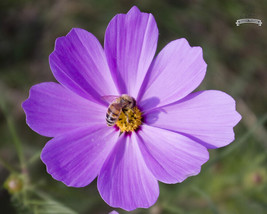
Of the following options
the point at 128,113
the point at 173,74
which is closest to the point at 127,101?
the point at 128,113

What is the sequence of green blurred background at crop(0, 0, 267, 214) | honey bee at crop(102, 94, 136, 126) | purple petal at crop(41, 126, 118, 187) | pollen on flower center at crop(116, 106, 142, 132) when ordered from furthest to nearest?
green blurred background at crop(0, 0, 267, 214), pollen on flower center at crop(116, 106, 142, 132), honey bee at crop(102, 94, 136, 126), purple petal at crop(41, 126, 118, 187)

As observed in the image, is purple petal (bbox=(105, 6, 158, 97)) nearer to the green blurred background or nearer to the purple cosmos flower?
the purple cosmos flower

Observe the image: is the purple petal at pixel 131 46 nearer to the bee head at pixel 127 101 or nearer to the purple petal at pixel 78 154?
the bee head at pixel 127 101

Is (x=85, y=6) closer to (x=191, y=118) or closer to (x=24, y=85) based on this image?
(x=24, y=85)

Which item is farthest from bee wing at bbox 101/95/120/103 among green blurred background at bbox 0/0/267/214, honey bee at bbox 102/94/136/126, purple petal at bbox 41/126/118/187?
green blurred background at bbox 0/0/267/214

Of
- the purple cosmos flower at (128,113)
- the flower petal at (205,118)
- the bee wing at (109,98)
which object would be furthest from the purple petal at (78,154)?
the flower petal at (205,118)

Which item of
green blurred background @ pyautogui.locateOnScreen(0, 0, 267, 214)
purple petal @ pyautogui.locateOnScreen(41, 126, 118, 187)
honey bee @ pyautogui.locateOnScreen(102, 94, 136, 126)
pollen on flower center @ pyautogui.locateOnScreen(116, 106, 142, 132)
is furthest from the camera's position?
green blurred background @ pyautogui.locateOnScreen(0, 0, 267, 214)

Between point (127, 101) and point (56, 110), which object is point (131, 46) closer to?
point (127, 101)
